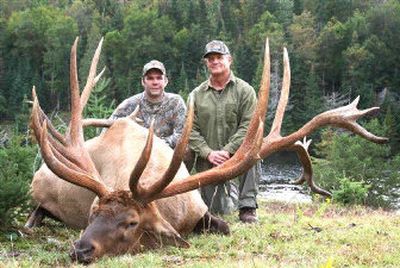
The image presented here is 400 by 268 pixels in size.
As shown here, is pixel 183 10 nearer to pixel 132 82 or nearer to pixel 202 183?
pixel 132 82

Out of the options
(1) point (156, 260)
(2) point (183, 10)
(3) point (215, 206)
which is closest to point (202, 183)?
(1) point (156, 260)

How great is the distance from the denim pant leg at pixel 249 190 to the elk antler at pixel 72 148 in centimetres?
220

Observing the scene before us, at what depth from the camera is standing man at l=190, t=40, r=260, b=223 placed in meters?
8.88

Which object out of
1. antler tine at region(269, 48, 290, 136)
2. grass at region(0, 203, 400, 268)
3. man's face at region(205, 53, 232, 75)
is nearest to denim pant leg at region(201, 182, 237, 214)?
grass at region(0, 203, 400, 268)

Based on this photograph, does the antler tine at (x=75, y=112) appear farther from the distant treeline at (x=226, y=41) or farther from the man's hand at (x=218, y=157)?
the distant treeline at (x=226, y=41)

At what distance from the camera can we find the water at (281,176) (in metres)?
31.6

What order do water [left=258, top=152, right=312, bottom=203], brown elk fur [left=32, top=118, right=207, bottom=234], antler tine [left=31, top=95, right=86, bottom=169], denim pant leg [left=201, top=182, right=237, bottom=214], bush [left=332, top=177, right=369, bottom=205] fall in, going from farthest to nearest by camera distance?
1. water [left=258, top=152, right=312, bottom=203]
2. bush [left=332, top=177, right=369, bottom=205]
3. denim pant leg [left=201, top=182, right=237, bottom=214]
4. brown elk fur [left=32, top=118, right=207, bottom=234]
5. antler tine [left=31, top=95, right=86, bottom=169]

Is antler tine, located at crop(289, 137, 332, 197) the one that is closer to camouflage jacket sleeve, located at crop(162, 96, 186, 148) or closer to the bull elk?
the bull elk

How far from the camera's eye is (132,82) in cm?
9738

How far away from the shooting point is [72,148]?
711cm

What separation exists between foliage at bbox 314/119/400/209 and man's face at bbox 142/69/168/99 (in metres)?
15.9

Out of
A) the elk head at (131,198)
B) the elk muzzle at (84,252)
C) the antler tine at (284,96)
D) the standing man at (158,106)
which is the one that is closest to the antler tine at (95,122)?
the standing man at (158,106)

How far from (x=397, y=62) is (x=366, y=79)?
21.0 feet

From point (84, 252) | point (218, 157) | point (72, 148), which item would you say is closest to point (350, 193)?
point (218, 157)
